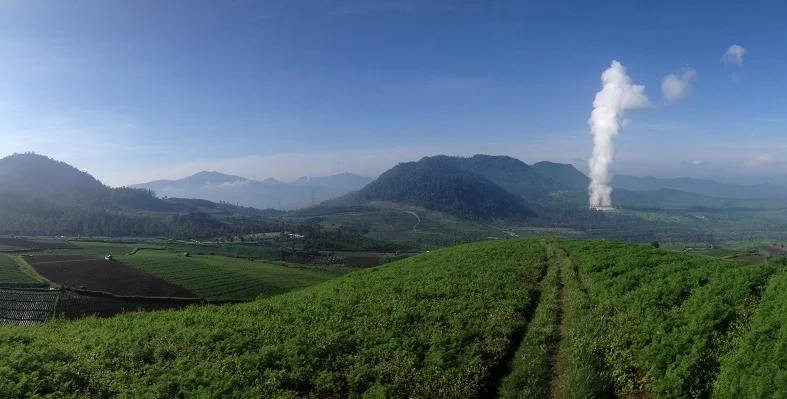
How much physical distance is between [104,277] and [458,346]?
280 feet

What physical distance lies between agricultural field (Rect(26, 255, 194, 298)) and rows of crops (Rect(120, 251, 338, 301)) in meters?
3.18

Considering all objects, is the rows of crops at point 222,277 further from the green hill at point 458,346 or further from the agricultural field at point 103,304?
the green hill at point 458,346

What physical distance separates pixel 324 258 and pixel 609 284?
128705 mm

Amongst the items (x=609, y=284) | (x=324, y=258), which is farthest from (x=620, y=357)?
(x=324, y=258)

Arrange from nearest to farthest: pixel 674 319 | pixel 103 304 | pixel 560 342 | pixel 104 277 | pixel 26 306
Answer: pixel 674 319
pixel 560 342
pixel 26 306
pixel 103 304
pixel 104 277

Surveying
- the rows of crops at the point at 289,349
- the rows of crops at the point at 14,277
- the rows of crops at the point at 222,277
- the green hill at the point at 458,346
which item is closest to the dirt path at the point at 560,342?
the green hill at the point at 458,346

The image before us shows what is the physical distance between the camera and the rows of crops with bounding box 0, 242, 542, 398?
13789mm

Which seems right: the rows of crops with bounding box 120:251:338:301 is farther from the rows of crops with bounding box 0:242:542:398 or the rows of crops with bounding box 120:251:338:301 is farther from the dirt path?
the dirt path

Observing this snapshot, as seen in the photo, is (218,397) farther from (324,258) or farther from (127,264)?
(324,258)

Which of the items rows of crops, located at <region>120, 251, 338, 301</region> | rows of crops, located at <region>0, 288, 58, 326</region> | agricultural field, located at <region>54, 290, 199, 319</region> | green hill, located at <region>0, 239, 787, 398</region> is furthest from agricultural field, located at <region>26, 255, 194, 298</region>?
green hill, located at <region>0, 239, 787, 398</region>

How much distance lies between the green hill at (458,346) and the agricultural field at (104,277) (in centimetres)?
5593

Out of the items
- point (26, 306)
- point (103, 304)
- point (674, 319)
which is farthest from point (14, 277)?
point (674, 319)

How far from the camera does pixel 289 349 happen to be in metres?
16.6

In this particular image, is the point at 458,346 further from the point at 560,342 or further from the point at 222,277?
the point at 222,277
